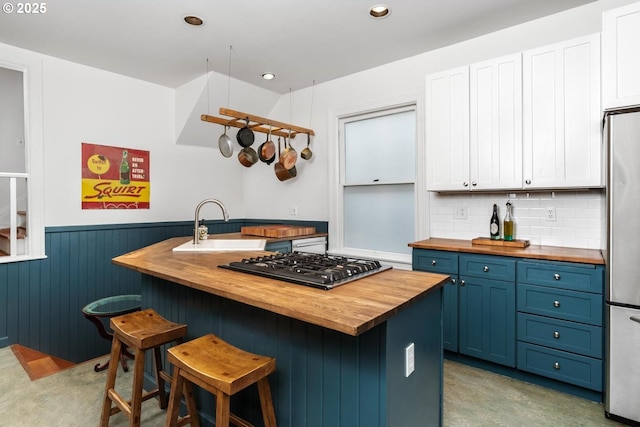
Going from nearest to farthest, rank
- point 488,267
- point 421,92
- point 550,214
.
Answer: point 488,267 → point 550,214 → point 421,92

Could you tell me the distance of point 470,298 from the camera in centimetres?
260

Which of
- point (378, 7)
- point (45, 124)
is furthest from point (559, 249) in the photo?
point (45, 124)

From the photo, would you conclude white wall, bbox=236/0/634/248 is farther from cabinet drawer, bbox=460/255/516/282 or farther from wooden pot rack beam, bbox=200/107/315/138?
cabinet drawer, bbox=460/255/516/282

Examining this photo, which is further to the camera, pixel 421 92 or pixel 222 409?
pixel 421 92

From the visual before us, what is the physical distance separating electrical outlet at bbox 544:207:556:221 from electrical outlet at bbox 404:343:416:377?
1864mm

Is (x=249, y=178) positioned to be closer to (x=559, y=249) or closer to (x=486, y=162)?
(x=486, y=162)

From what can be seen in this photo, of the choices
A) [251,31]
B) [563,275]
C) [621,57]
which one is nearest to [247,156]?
[251,31]

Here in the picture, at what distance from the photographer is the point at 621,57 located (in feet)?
6.68

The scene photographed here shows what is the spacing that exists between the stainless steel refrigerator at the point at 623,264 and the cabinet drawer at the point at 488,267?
529mm

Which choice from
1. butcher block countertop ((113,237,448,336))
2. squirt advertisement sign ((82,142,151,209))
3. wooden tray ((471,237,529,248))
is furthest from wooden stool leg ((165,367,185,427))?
squirt advertisement sign ((82,142,151,209))

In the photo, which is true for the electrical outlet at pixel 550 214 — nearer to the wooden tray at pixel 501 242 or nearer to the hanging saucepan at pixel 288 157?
the wooden tray at pixel 501 242

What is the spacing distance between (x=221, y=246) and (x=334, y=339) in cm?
171

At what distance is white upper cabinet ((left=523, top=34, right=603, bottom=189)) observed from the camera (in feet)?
7.51

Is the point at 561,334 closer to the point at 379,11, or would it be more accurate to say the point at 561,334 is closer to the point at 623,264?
the point at 623,264
